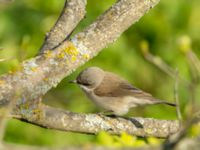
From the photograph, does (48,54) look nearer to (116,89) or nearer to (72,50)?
(72,50)

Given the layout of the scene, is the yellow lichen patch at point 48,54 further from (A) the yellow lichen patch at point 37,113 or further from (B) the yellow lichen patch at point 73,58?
(A) the yellow lichen patch at point 37,113

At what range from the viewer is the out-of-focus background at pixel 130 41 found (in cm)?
896

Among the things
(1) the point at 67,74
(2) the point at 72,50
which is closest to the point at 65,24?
(2) the point at 72,50

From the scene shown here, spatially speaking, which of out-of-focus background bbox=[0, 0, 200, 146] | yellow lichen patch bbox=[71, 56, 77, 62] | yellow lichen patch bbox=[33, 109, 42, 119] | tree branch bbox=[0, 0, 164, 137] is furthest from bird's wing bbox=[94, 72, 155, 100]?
yellow lichen patch bbox=[33, 109, 42, 119]

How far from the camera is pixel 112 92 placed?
7621 millimetres

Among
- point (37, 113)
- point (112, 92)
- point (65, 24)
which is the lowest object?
point (37, 113)

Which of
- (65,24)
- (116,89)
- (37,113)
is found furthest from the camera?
(116,89)

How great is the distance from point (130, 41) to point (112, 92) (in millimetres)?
2147

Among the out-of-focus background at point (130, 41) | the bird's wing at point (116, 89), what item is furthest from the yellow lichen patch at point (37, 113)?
the out-of-focus background at point (130, 41)

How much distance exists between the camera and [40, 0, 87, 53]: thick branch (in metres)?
5.49

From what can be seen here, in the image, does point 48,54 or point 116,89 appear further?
point 116,89

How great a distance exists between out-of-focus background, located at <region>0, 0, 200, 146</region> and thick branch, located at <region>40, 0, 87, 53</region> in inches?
121

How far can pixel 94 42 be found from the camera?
5172mm

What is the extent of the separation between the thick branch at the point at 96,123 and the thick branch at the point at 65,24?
2.19 feet
